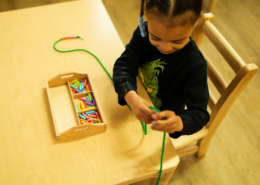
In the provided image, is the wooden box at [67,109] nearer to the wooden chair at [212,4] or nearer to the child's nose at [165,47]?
the child's nose at [165,47]

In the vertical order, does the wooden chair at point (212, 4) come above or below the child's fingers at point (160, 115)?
above

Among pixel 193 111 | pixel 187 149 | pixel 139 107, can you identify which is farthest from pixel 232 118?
pixel 139 107

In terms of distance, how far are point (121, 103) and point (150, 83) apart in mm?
168

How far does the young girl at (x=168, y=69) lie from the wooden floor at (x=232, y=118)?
2.09 ft

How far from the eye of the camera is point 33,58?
2.87ft

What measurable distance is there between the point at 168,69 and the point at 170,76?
1.0 inches

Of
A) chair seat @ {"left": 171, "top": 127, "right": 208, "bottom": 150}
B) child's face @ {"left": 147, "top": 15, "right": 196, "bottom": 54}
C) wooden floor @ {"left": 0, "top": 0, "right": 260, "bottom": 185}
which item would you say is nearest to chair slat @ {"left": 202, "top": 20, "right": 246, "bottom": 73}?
child's face @ {"left": 147, "top": 15, "right": 196, "bottom": 54}

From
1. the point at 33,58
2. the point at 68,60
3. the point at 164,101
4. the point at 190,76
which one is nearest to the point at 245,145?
the point at 164,101

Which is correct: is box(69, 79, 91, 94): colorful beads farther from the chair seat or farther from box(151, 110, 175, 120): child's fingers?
the chair seat

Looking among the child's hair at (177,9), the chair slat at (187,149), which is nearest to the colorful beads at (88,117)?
the child's hair at (177,9)

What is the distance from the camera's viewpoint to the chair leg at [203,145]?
119 centimetres

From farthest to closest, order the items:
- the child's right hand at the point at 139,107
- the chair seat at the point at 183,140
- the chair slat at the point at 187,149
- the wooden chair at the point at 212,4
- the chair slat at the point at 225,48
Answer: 1. the wooden chair at the point at 212,4
2. the chair slat at the point at 187,149
3. the chair seat at the point at 183,140
4. the chair slat at the point at 225,48
5. the child's right hand at the point at 139,107

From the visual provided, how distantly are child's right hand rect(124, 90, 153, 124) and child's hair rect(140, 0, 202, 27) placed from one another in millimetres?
244

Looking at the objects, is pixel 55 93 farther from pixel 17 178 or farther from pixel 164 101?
pixel 164 101
